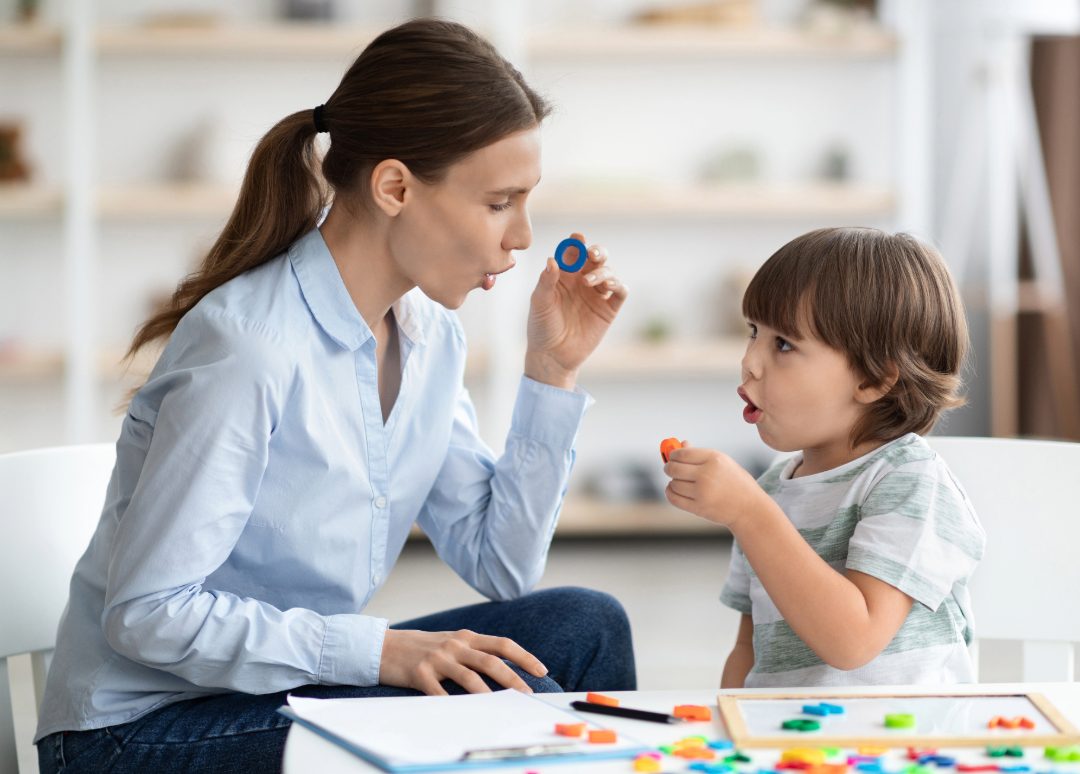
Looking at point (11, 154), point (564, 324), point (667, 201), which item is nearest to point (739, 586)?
point (564, 324)

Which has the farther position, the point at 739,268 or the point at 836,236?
the point at 739,268

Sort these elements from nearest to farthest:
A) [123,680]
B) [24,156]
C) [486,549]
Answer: [123,680], [486,549], [24,156]

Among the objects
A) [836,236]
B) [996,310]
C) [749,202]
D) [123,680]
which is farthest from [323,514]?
[996,310]

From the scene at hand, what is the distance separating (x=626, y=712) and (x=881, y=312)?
1.82 ft

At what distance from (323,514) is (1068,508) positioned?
0.84 metres

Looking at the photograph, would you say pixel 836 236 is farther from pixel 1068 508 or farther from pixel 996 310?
pixel 996 310

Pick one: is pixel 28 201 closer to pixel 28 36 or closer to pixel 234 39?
pixel 28 36

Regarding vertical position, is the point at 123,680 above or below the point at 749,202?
below

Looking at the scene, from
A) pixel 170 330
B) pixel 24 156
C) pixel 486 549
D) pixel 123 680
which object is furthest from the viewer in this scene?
pixel 24 156

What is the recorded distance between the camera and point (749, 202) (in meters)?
4.19

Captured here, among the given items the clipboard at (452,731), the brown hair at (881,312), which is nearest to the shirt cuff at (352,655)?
the clipboard at (452,731)

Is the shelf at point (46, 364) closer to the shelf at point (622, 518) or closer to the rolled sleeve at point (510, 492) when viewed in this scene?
the shelf at point (622, 518)

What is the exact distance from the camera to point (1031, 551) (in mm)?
1459

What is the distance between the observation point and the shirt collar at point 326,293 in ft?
4.54
